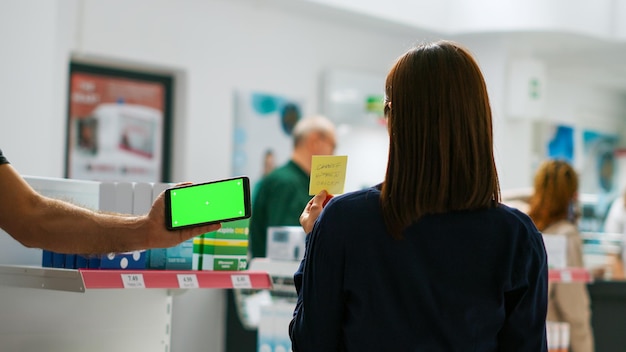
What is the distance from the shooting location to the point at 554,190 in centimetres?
526

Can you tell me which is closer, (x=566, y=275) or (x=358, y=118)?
(x=566, y=275)

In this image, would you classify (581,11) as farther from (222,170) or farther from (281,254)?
(281,254)

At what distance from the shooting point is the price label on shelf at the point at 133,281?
8.29 feet

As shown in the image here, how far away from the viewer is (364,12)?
791 centimetres

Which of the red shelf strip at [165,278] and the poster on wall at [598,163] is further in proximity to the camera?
the poster on wall at [598,163]

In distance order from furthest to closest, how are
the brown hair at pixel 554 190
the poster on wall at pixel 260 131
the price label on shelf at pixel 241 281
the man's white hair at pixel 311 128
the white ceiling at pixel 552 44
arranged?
the white ceiling at pixel 552 44, the poster on wall at pixel 260 131, the man's white hair at pixel 311 128, the brown hair at pixel 554 190, the price label on shelf at pixel 241 281

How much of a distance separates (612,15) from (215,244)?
7.04 m

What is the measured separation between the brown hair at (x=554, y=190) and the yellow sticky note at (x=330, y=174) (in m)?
3.24

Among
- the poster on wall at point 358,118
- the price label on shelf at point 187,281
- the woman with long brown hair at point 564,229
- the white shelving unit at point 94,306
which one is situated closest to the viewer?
the white shelving unit at point 94,306

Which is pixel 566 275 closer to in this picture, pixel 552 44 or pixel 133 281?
pixel 133 281

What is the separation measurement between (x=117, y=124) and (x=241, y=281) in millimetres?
4218

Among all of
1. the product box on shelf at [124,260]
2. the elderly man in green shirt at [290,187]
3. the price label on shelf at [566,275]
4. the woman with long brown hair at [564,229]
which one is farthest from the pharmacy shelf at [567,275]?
the product box on shelf at [124,260]

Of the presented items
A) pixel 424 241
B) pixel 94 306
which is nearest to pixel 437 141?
pixel 424 241

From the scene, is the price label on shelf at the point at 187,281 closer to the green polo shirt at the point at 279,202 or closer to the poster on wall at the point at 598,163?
the green polo shirt at the point at 279,202
